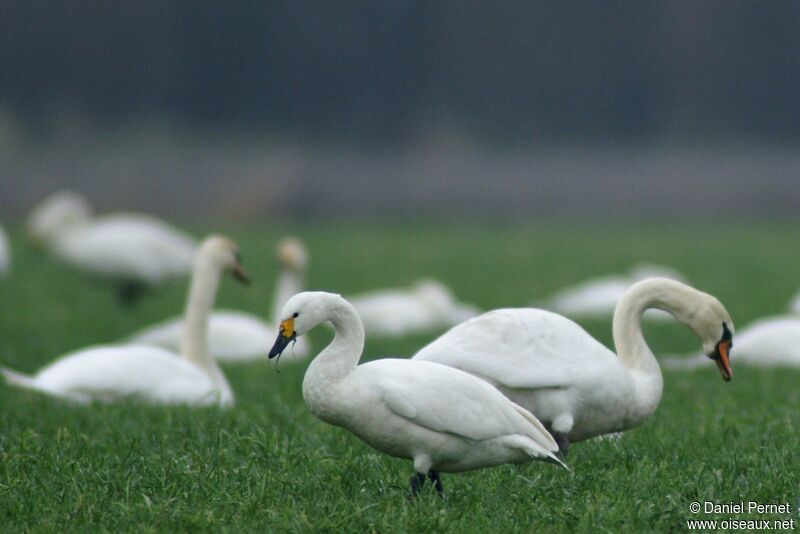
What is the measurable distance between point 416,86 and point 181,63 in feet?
23.1

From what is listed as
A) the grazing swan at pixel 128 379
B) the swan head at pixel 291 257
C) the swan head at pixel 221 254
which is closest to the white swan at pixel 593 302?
the swan head at pixel 291 257

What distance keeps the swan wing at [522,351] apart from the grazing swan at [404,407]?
21.3 inches

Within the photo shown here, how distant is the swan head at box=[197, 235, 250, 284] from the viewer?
7.41 m

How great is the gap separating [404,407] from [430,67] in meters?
35.3

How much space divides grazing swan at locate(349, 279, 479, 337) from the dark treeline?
77.4 feet

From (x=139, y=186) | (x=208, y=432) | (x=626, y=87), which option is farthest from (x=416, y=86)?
(x=208, y=432)

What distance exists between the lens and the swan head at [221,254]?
7406mm

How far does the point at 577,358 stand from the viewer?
15.8ft

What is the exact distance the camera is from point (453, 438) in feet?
13.6

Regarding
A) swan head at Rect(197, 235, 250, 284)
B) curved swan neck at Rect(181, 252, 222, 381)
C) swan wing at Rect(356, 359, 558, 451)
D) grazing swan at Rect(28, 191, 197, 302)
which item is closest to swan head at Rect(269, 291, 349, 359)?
swan wing at Rect(356, 359, 558, 451)

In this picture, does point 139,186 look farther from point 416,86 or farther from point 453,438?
point 453,438

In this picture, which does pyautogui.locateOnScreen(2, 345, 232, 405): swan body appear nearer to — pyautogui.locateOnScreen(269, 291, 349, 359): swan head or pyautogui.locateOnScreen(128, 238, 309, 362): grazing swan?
pyautogui.locateOnScreen(128, 238, 309, 362): grazing swan

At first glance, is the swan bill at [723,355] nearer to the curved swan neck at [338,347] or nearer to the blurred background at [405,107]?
the curved swan neck at [338,347]

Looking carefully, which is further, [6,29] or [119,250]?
[6,29]
